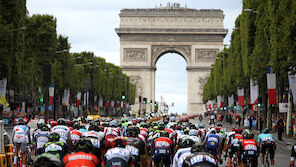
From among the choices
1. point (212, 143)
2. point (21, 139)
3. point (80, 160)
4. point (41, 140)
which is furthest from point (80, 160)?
point (21, 139)

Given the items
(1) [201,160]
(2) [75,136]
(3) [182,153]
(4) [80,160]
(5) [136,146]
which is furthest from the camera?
(2) [75,136]

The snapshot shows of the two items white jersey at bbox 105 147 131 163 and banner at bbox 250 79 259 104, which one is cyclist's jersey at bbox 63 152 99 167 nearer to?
white jersey at bbox 105 147 131 163

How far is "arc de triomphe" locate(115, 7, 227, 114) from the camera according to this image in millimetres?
141500

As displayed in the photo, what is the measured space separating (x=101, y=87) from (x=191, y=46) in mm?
41397

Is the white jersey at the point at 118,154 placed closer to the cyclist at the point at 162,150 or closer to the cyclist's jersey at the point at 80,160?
the cyclist's jersey at the point at 80,160

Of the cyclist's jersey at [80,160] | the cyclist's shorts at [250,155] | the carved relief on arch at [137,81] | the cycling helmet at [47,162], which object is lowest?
the cyclist's shorts at [250,155]

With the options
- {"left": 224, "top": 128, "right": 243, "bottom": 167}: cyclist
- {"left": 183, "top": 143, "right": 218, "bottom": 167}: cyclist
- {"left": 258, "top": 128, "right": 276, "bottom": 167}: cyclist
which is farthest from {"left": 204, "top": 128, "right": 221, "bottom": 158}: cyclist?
{"left": 183, "top": 143, "right": 218, "bottom": 167}: cyclist

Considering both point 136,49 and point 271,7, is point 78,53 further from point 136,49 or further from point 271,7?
point 271,7

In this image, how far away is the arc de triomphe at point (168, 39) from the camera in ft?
464

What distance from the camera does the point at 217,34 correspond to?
5581 inches

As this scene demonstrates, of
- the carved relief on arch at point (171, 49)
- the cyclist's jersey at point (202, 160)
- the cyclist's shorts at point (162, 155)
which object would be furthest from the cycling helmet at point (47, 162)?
the carved relief on arch at point (171, 49)

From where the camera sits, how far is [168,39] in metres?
143

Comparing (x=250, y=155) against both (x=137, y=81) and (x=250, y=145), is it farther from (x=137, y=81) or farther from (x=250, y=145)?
(x=137, y=81)

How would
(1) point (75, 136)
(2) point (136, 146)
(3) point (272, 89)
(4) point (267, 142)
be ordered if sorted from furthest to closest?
(3) point (272, 89)
(4) point (267, 142)
(1) point (75, 136)
(2) point (136, 146)
